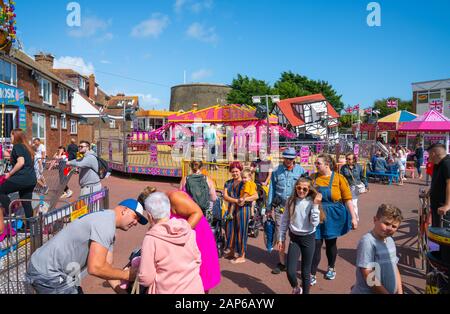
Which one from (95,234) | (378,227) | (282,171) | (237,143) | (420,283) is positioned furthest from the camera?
(237,143)

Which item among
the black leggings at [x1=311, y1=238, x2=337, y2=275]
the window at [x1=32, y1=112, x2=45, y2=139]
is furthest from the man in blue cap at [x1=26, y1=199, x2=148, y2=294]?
the window at [x1=32, y1=112, x2=45, y2=139]

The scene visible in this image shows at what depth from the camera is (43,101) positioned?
24.1m

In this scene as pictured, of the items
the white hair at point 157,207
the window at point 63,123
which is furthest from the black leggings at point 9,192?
the window at point 63,123

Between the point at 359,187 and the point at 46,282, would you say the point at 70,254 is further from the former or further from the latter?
the point at 359,187

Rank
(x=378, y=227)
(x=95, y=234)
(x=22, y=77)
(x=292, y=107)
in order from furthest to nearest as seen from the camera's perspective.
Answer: (x=292, y=107) < (x=22, y=77) < (x=378, y=227) < (x=95, y=234)

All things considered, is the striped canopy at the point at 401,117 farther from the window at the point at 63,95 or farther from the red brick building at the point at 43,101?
the window at the point at 63,95

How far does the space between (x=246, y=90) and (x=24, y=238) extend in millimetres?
38285

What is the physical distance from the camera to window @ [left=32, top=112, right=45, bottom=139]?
803 inches

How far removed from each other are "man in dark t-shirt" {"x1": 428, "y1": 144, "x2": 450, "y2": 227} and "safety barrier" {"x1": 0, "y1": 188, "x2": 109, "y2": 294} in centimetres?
450

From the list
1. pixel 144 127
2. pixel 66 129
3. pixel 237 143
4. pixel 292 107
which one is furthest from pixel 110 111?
pixel 237 143

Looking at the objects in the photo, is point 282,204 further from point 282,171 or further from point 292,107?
point 292,107

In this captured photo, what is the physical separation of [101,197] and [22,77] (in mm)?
19476

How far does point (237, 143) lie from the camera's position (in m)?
18.8
